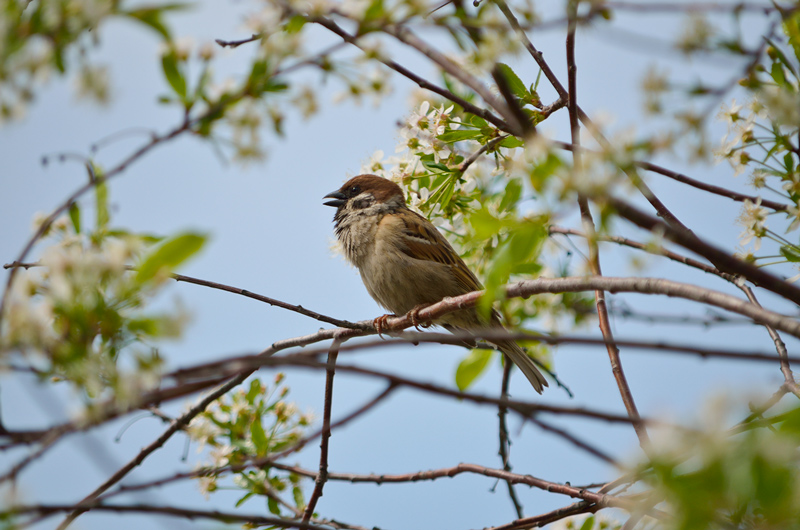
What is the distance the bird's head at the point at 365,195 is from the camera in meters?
5.89

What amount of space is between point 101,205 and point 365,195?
397cm

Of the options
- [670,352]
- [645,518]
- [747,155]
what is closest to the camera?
[670,352]

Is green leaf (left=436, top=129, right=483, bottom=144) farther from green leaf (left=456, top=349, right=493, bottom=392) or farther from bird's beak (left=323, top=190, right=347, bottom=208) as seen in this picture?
bird's beak (left=323, top=190, right=347, bottom=208)

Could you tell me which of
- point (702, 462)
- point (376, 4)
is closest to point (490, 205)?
point (376, 4)

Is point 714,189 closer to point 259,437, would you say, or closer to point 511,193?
point 511,193

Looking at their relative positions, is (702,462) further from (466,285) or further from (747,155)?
(466,285)

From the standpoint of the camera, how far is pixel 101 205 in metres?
2.06

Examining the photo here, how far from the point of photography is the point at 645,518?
2477 mm

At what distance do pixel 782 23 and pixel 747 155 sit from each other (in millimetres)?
712

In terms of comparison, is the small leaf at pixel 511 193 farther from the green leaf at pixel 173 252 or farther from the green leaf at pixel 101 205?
the green leaf at pixel 173 252

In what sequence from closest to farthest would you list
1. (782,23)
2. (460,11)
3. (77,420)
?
(77,420) → (460,11) → (782,23)

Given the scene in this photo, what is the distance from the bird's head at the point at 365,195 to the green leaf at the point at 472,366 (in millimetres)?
3474

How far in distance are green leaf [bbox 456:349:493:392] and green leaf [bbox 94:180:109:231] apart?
1.29 metres

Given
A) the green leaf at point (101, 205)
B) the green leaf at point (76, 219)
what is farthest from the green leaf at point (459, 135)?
the green leaf at point (76, 219)
